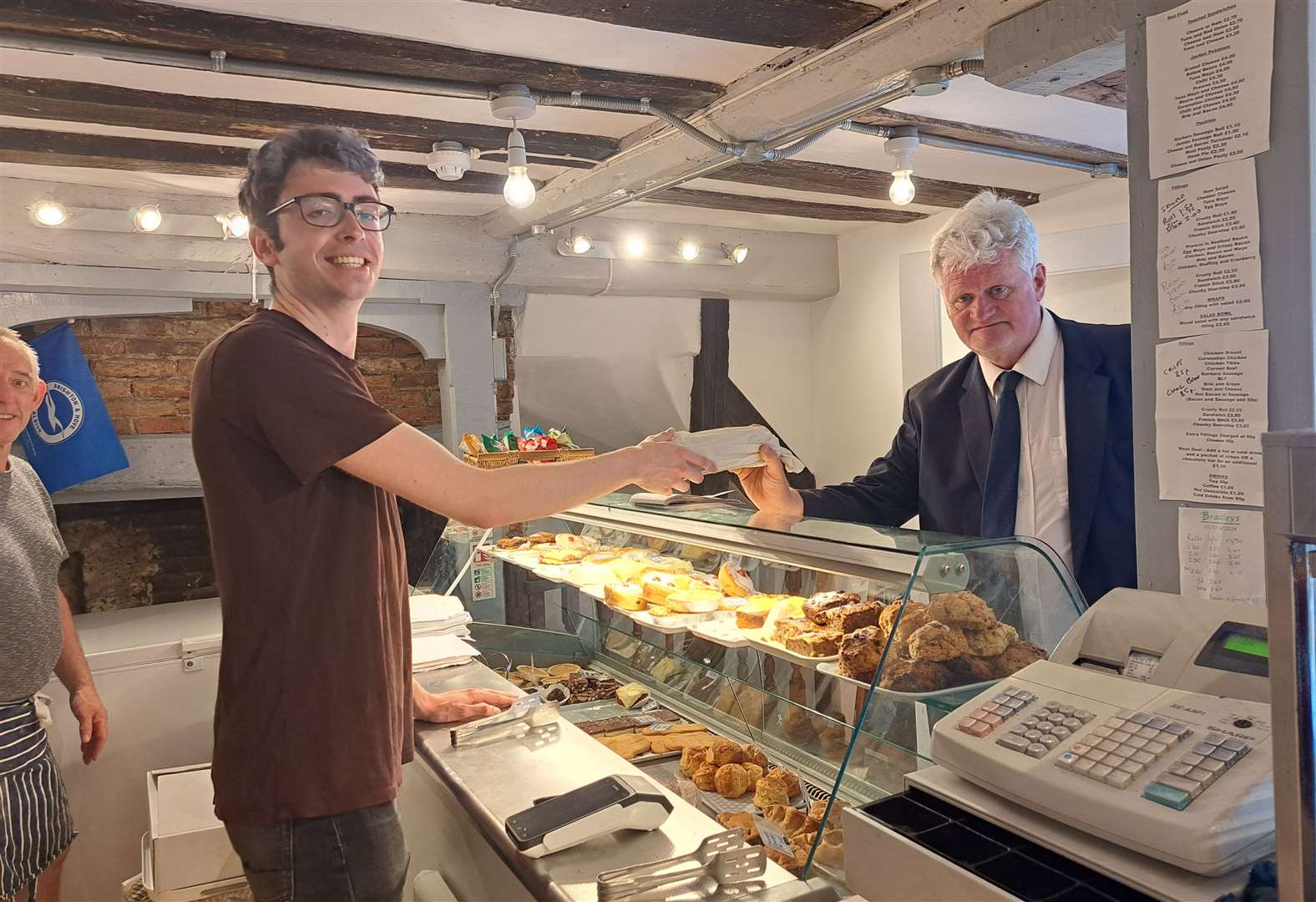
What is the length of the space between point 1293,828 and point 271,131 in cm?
382

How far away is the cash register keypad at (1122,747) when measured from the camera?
3.63ft

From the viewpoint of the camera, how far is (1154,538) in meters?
1.88

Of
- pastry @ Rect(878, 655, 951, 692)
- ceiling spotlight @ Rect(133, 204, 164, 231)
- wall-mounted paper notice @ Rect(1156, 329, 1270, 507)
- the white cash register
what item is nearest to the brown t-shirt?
pastry @ Rect(878, 655, 951, 692)

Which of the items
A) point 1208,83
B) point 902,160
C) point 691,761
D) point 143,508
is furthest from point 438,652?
point 143,508

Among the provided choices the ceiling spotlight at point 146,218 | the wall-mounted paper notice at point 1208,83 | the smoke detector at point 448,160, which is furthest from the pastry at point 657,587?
the ceiling spotlight at point 146,218

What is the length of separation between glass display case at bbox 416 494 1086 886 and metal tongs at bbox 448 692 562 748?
0.19 metres

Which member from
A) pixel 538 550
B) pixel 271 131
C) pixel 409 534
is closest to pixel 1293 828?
pixel 538 550

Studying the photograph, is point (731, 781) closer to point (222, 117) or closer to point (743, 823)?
point (743, 823)

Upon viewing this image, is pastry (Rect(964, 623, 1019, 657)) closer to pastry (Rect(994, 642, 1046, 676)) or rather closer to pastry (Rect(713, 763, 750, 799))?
pastry (Rect(994, 642, 1046, 676))

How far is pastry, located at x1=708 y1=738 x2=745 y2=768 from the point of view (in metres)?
2.18

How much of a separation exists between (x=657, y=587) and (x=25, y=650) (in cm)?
219

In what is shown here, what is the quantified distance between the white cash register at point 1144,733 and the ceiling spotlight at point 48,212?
14.6ft

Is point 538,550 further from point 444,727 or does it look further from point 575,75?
point 575,75

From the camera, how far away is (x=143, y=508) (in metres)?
5.26
